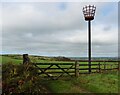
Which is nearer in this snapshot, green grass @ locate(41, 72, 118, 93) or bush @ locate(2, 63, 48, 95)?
bush @ locate(2, 63, 48, 95)

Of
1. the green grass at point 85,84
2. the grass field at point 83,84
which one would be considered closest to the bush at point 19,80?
the grass field at point 83,84

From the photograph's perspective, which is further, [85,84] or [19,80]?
[85,84]

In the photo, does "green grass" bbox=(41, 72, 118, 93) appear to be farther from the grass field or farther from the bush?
the bush

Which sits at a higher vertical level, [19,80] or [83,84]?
[19,80]

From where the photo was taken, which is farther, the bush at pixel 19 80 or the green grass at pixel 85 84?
the green grass at pixel 85 84

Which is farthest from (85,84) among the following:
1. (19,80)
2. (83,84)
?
(19,80)

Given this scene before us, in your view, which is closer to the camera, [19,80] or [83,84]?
[19,80]

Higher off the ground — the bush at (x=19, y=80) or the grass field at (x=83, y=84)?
the bush at (x=19, y=80)

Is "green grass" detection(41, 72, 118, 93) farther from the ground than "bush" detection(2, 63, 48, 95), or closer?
closer

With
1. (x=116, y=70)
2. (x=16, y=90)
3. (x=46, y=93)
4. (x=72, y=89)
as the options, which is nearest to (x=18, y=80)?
(x=16, y=90)

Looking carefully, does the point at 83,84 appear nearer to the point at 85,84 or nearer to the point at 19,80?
the point at 85,84

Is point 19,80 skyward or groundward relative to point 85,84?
skyward

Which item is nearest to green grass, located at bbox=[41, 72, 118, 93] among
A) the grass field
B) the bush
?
the grass field

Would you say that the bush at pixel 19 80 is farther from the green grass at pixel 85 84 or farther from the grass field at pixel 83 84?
the green grass at pixel 85 84
